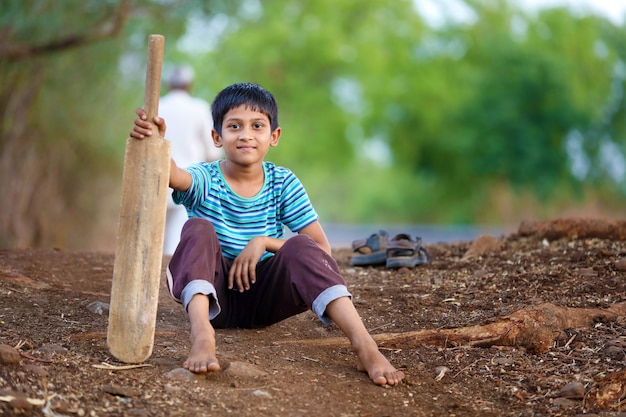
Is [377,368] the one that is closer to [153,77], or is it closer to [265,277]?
[265,277]

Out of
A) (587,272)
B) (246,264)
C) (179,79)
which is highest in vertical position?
(179,79)

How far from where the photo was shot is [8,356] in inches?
125

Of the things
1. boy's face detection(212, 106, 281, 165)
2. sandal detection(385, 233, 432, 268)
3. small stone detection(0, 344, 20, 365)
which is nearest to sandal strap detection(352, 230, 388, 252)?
sandal detection(385, 233, 432, 268)

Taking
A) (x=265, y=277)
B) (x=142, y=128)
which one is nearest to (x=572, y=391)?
(x=265, y=277)

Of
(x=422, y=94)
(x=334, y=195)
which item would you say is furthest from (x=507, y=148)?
(x=334, y=195)

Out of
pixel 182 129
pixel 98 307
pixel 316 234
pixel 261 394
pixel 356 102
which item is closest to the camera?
pixel 261 394

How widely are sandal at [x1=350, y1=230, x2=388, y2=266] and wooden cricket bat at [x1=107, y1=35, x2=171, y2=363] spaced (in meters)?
2.43

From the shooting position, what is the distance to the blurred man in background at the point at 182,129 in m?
7.55

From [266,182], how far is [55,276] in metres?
1.73

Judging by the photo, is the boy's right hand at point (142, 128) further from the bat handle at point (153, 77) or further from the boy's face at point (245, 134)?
the boy's face at point (245, 134)

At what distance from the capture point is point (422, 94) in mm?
29891

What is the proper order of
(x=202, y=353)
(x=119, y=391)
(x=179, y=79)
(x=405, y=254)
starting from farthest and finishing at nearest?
(x=179, y=79) → (x=405, y=254) → (x=202, y=353) → (x=119, y=391)

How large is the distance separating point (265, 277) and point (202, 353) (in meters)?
0.65

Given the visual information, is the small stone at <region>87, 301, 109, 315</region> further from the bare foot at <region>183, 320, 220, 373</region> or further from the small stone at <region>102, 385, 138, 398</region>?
the small stone at <region>102, 385, 138, 398</region>
